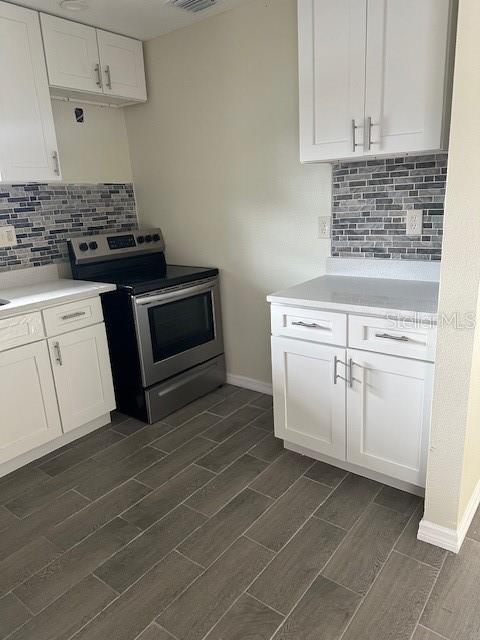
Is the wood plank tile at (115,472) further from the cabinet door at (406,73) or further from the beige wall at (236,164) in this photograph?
the cabinet door at (406,73)

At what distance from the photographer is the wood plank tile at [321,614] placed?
1474 mm

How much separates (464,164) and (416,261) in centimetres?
92

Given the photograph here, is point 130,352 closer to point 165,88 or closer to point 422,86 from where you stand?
point 165,88

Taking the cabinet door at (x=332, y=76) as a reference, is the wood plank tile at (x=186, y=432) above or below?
below

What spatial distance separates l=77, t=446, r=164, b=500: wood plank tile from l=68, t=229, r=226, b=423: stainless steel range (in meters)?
0.37

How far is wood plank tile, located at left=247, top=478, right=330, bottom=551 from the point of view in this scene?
1898 millimetres

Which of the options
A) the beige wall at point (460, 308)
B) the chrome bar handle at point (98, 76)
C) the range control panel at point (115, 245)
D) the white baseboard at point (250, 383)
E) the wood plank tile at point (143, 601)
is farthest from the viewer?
the white baseboard at point (250, 383)

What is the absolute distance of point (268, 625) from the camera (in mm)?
1511

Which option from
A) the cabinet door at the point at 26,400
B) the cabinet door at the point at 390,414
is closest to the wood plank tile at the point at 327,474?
the cabinet door at the point at 390,414

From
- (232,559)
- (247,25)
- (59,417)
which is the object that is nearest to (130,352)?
(59,417)

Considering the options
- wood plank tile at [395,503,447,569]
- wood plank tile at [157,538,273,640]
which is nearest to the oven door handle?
wood plank tile at [157,538,273,640]

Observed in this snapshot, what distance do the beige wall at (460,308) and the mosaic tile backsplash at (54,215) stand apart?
2.41 meters

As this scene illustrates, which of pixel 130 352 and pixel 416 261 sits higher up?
pixel 416 261

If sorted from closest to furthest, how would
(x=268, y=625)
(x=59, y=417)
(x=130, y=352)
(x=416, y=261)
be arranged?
(x=268, y=625) → (x=416, y=261) → (x=59, y=417) → (x=130, y=352)
